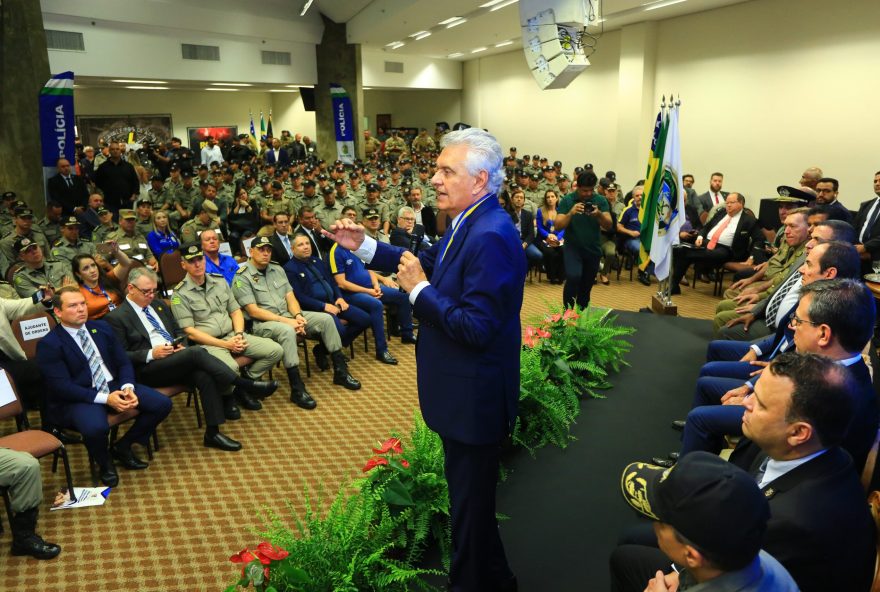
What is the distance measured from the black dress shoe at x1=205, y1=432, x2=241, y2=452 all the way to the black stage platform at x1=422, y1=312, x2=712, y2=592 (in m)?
1.81

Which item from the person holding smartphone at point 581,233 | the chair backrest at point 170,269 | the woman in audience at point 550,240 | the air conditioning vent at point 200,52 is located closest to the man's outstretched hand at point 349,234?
the person holding smartphone at point 581,233

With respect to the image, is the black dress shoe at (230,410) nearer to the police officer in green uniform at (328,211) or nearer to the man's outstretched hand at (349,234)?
the man's outstretched hand at (349,234)

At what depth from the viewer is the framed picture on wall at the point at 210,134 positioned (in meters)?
18.5

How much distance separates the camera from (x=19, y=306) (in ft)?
13.5

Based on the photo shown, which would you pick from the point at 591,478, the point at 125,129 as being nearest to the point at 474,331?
the point at 591,478

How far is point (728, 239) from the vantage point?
23.4 feet


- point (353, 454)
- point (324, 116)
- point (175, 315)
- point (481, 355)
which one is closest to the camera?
point (481, 355)

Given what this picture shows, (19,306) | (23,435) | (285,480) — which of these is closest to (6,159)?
(19,306)

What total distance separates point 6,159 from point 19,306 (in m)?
5.33

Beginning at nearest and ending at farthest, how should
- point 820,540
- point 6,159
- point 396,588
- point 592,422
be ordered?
point 820,540 → point 396,588 → point 592,422 → point 6,159

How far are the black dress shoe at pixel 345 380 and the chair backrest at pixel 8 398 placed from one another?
2157 mm

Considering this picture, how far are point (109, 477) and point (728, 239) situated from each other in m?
6.50

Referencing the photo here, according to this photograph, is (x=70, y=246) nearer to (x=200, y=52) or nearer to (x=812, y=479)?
(x=812, y=479)

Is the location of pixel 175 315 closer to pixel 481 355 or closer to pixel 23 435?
pixel 23 435
